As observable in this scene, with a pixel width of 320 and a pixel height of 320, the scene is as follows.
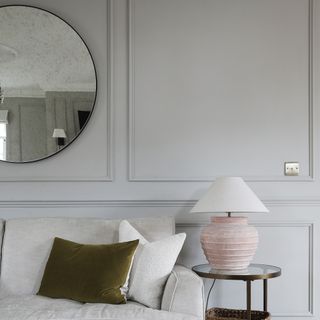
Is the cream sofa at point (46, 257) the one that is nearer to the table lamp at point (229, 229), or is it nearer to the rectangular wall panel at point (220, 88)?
the table lamp at point (229, 229)

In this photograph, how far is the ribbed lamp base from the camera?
124 inches

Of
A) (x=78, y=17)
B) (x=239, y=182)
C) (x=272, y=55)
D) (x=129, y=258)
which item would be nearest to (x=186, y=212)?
(x=239, y=182)

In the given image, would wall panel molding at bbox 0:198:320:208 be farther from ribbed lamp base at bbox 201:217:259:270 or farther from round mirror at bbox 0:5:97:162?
ribbed lamp base at bbox 201:217:259:270

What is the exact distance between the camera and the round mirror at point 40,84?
3643 mm

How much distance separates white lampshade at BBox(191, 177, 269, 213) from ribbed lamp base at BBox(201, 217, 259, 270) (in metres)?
0.11

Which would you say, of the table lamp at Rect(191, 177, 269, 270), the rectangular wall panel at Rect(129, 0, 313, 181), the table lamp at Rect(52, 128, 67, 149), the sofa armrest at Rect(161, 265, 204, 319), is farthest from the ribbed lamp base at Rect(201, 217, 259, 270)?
the table lamp at Rect(52, 128, 67, 149)

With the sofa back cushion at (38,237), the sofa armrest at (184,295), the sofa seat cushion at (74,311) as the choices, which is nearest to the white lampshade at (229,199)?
the sofa back cushion at (38,237)

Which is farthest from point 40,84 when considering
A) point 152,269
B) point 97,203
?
point 152,269

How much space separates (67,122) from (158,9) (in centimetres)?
90

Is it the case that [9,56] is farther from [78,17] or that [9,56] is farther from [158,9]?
[158,9]

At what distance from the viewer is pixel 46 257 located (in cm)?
321

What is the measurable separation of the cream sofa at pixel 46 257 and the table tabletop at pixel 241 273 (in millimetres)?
144

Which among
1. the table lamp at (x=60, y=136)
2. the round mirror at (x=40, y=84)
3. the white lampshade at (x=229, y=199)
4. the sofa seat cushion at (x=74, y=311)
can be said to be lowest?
the sofa seat cushion at (x=74, y=311)

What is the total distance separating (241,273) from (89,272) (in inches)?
31.0
